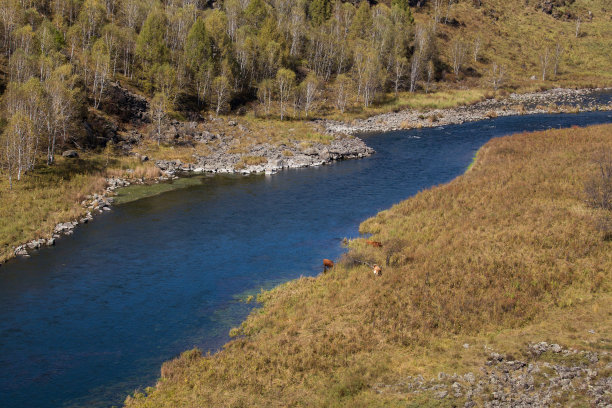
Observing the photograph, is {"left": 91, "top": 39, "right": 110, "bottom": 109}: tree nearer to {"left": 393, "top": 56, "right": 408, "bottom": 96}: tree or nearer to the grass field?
the grass field

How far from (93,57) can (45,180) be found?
A: 32526 millimetres

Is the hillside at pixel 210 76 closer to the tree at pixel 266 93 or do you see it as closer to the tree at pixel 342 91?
the tree at pixel 266 93

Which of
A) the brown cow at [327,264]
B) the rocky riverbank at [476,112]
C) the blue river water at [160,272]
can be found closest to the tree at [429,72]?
the rocky riverbank at [476,112]

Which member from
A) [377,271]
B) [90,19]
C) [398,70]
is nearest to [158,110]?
[90,19]

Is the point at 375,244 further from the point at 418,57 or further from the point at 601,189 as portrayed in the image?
the point at 418,57

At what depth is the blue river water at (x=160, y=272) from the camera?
23.3m

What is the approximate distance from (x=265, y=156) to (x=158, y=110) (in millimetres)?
19290

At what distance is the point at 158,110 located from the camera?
74438mm

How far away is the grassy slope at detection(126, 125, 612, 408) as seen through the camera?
20.0 metres

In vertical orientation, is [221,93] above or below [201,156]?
above

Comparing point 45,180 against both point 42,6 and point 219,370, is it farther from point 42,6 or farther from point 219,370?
point 42,6

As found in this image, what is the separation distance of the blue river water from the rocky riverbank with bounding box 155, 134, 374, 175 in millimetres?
5108

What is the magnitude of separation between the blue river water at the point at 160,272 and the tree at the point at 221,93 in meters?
32.3

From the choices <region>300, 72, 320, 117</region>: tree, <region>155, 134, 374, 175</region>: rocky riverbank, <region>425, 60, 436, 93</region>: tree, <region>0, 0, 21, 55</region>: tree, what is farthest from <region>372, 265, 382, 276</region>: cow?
<region>425, 60, 436, 93</region>: tree
